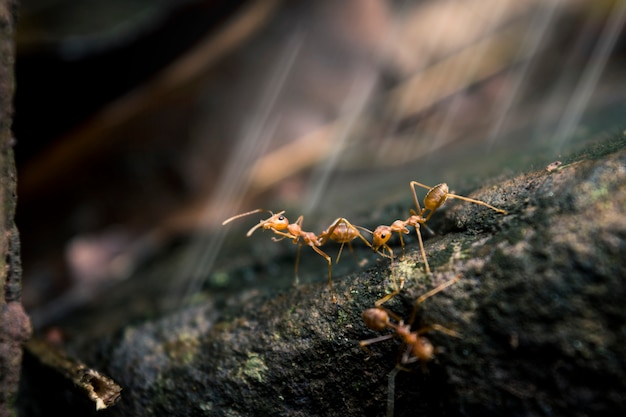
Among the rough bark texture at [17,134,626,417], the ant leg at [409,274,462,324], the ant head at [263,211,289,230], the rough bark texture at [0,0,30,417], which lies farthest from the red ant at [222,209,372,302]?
the rough bark texture at [0,0,30,417]

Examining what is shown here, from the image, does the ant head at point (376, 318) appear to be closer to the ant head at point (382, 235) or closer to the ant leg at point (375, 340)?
the ant leg at point (375, 340)

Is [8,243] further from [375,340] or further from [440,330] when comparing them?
[440,330]

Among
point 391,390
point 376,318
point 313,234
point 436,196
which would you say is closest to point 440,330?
point 376,318

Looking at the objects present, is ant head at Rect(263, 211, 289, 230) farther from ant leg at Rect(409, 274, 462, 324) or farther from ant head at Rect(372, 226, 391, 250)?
ant leg at Rect(409, 274, 462, 324)

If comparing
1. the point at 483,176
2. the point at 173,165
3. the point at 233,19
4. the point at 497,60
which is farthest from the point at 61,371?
the point at 497,60

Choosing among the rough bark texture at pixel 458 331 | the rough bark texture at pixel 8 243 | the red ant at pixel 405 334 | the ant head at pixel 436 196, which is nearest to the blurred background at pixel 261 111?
the ant head at pixel 436 196
